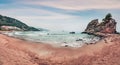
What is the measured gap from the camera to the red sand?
57.7ft

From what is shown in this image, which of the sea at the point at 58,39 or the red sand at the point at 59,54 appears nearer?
the red sand at the point at 59,54

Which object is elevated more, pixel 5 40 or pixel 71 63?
pixel 5 40

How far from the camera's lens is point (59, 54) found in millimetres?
18297

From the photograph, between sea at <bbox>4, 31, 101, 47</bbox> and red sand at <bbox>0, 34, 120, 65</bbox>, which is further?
sea at <bbox>4, 31, 101, 47</bbox>

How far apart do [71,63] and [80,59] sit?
64 centimetres

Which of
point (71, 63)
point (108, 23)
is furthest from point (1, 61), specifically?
point (108, 23)

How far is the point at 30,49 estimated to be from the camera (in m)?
18.9

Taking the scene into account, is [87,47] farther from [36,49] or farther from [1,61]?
[1,61]

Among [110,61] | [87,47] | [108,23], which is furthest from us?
[108,23]

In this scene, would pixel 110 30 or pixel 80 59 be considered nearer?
pixel 80 59

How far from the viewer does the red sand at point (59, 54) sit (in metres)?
17.6

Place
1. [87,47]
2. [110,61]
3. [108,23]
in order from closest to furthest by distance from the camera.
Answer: [110,61] < [87,47] < [108,23]

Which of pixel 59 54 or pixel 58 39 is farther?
pixel 58 39

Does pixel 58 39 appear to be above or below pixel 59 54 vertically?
below
